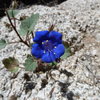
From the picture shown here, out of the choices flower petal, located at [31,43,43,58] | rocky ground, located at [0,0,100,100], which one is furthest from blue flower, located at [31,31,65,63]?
rocky ground, located at [0,0,100,100]

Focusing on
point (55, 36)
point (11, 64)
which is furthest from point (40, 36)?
point (11, 64)

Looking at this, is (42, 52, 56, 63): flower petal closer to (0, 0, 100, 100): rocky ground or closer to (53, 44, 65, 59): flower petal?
(53, 44, 65, 59): flower petal

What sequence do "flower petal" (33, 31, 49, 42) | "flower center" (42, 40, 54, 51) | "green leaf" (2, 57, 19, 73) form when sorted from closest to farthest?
"flower petal" (33, 31, 49, 42) → "flower center" (42, 40, 54, 51) → "green leaf" (2, 57, 19, 73)

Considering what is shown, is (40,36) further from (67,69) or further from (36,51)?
(67,69)

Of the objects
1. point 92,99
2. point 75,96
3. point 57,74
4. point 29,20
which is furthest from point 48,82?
point 29,20

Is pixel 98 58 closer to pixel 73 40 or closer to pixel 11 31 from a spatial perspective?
pixel 73 40

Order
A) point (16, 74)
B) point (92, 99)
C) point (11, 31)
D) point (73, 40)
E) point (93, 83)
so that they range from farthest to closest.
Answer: point (11, 31) → point (73, 40) → point (16, 74) → point (93, 83) → point (92, 99)

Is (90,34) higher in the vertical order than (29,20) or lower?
lower
